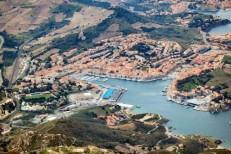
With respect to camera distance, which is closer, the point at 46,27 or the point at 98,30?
the point at 98,30

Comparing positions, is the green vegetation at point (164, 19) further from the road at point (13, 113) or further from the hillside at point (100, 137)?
the hillside at point (100, 137)

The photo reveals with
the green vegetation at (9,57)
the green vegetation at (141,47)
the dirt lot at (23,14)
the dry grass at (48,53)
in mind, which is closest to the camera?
the green vegetation at (9,57)

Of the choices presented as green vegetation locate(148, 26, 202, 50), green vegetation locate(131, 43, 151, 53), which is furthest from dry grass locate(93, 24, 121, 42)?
green vegetation locate(131, 43, 151, 53)

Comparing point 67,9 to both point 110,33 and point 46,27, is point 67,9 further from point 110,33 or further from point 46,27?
Result: point 110,33

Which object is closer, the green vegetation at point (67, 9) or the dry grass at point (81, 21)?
the dry grass at point (81, 21)

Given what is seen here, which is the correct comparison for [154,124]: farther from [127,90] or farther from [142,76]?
[142,76]

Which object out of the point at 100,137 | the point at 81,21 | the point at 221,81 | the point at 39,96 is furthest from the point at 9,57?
the point at 100,137

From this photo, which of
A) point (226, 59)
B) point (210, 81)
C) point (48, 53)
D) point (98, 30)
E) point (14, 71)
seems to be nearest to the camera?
point (210, 81)

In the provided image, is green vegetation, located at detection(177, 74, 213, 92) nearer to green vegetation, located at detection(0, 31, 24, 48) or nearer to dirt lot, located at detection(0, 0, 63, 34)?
green vegetation, located at detection(0, 31, 24, 48)

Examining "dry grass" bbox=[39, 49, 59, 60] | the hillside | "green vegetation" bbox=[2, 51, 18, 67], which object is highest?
the hillside

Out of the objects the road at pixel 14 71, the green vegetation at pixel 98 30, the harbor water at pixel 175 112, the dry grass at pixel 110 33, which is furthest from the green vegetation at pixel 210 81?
the dry grass at pixel 110 33

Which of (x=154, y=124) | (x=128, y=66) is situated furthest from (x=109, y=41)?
(x=154, y=124)
